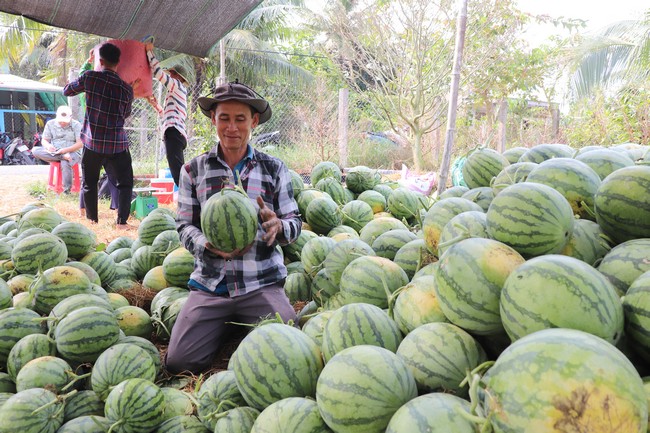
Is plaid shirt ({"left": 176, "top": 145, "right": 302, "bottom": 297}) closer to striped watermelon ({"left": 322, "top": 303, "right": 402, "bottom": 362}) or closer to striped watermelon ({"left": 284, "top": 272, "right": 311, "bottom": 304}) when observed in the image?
striped watermelon ({"left": 284, "top": 272, "right": 311, "bottom": 304})

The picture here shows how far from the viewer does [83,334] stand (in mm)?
2209

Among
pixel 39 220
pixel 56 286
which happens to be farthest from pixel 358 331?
pixel 39 220

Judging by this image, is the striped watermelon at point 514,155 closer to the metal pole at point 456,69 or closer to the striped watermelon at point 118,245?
the metal pole at point 456,69

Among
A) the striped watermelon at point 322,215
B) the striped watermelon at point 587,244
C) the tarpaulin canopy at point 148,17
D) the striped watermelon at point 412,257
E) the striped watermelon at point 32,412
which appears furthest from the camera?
the tarpaulin canopy at point 148,17

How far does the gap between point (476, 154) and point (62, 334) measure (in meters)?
2.08

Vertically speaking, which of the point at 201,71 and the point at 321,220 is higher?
the point at 201,71

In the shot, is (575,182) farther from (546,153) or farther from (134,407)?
(134,407)

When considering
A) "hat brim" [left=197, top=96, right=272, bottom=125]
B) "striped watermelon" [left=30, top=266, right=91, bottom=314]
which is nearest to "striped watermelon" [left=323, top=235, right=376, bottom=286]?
"hat brim" [left=197, top=96, right=272, bottom=125]

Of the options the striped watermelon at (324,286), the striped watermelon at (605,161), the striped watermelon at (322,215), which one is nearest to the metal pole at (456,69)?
the striped watermelon at (322,215)

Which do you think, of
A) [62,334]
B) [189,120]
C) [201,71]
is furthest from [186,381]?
[201,71]

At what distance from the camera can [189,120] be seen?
11.9 metres

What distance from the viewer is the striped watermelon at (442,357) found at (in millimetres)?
1233

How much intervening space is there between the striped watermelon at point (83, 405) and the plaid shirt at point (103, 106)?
423 cm

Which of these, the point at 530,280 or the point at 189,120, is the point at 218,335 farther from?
the point at 189,120
